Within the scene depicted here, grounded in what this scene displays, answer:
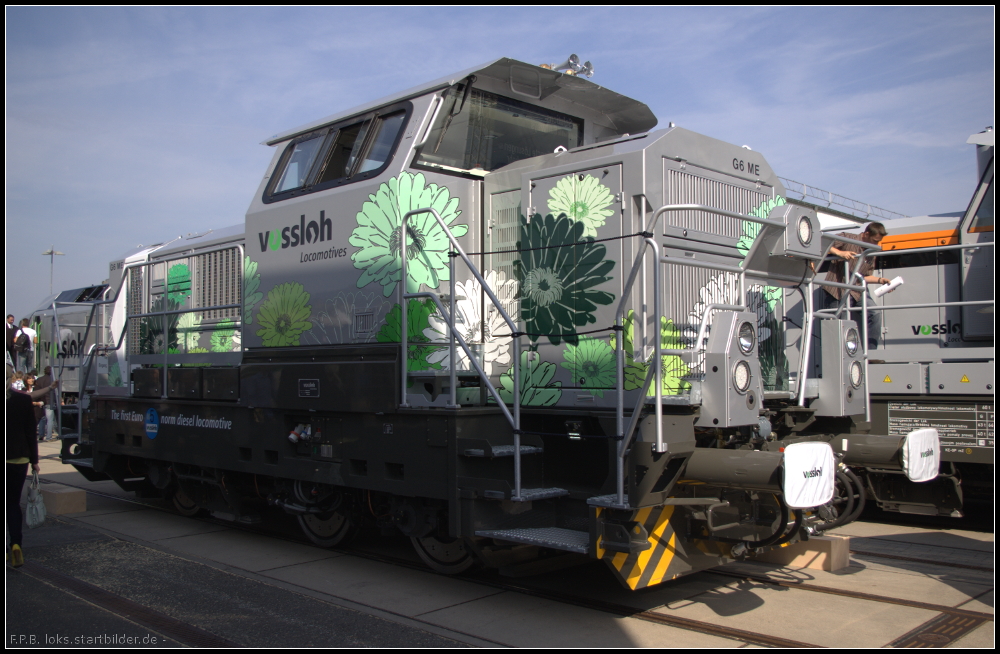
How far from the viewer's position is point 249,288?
7.31 metres

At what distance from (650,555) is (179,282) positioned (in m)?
6.77

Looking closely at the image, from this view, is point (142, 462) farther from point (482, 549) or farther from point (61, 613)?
point (482, 549)

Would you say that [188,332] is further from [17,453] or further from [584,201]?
[584,201]

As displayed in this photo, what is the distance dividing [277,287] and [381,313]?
1.55 m

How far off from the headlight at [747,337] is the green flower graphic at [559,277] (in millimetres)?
957

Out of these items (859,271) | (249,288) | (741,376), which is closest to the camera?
(741,376)

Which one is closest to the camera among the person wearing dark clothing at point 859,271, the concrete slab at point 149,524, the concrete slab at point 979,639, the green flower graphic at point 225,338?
the concrete slab at point 979,639

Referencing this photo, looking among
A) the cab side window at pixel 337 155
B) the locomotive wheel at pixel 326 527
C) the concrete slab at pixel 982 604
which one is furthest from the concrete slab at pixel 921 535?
the cab side window at pixel 337 155

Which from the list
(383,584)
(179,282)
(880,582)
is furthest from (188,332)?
(880,582)

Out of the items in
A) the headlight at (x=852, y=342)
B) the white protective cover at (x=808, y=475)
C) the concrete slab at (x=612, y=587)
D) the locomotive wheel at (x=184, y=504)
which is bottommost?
the concrete slab at (x=612, y=587)

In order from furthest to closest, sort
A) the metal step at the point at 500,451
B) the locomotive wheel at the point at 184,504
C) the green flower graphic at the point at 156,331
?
1. the green flower graphic at the point at 156,331
2. the locomotive wheel at the point at 184,504
3. the metal step at the point at 500,451

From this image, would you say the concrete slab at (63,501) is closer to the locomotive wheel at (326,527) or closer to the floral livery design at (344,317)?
the locomotive wheel at (326,527)

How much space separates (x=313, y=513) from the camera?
6797 mm

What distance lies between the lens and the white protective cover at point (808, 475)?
4.21m
